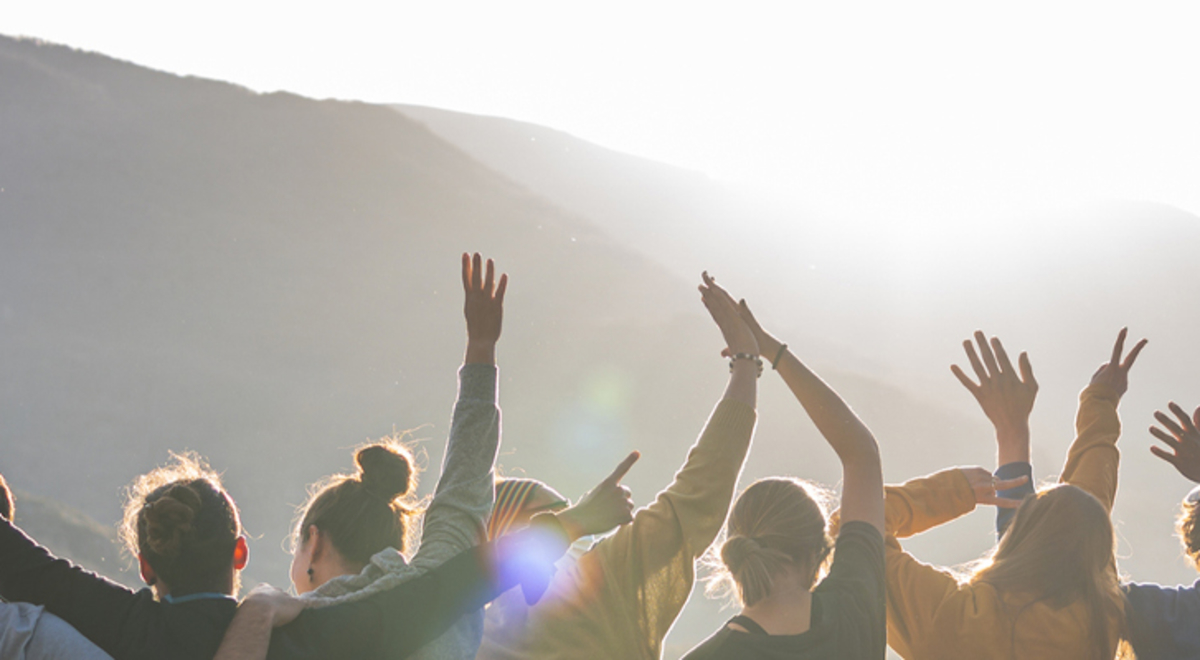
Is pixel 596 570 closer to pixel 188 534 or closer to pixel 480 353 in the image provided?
pixel 480 353

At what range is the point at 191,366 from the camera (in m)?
19.8

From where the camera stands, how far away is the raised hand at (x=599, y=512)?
218cm

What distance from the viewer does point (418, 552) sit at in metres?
2.11

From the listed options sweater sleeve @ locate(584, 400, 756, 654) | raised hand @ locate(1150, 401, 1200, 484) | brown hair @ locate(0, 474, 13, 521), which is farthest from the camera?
raised hand @ locate(1150, 401, 1200, 484)

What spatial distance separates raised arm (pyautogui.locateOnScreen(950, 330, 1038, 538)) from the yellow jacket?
428 mm

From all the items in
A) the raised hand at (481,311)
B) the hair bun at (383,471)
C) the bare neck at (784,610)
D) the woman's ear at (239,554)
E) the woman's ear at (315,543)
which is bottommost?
the woman's ear at (239,554)

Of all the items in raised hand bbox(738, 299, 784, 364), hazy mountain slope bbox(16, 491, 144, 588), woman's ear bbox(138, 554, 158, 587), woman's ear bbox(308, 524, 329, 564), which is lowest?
hazy mountain slope bbox(16, 491, 144, 588)

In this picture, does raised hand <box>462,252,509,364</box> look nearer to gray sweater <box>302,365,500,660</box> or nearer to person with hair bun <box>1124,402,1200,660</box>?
gray sweater <box>302,365,500,660</box>

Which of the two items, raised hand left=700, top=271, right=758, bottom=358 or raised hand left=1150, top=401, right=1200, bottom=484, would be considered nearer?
raised hand left=700, top=271, right=758, bottom=358

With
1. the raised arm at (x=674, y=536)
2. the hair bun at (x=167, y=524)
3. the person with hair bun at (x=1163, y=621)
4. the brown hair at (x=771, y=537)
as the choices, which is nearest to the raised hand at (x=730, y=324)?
the raised arm at (x=674, y=536)

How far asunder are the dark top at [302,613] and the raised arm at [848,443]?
787mm

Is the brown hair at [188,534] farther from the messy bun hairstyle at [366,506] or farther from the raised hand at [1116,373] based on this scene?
the raised hand at [1116,373]

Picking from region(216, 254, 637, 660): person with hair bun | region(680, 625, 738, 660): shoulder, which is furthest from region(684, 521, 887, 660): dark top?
region(216, 254, 637, 660): person with hair bun

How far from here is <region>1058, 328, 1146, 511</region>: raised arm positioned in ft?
9.59
